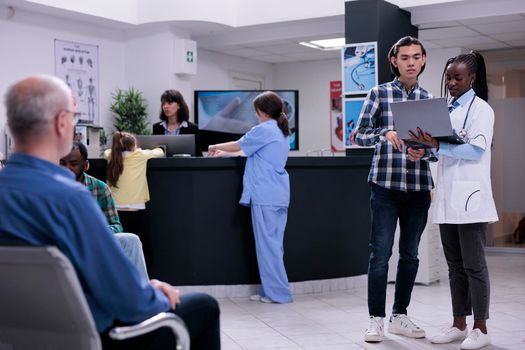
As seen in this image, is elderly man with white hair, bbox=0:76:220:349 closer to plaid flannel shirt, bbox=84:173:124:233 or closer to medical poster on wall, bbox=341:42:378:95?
plaid flannel shirt, bbox=84:173:124:233

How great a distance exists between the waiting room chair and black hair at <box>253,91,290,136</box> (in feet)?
11.6

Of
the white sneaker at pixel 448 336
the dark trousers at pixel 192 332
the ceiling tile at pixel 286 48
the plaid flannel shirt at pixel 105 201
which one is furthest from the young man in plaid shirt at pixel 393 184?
the ceiling tile at pixel 286 48

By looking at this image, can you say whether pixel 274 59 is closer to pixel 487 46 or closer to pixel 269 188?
pixel 487 46

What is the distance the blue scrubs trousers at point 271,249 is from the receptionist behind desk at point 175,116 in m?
1.37

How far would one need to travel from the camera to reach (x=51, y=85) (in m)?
1.90

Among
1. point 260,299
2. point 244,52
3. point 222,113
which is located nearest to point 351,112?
point 260,299

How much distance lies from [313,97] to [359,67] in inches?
169

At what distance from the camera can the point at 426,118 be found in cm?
355

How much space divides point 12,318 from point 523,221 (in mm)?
8242

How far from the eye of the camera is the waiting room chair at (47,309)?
177 cm

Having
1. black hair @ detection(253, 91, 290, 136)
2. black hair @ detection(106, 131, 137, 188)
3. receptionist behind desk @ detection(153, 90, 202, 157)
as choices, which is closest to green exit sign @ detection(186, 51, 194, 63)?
receptionist behind desk @ detection(153, 90, 202, 157)

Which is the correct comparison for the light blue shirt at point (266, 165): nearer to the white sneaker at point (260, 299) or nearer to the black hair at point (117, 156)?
the white sneaker at point (260, 299)

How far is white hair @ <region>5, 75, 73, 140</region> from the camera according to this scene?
1.88 m

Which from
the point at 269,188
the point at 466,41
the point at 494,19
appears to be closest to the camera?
the point at 269,188
